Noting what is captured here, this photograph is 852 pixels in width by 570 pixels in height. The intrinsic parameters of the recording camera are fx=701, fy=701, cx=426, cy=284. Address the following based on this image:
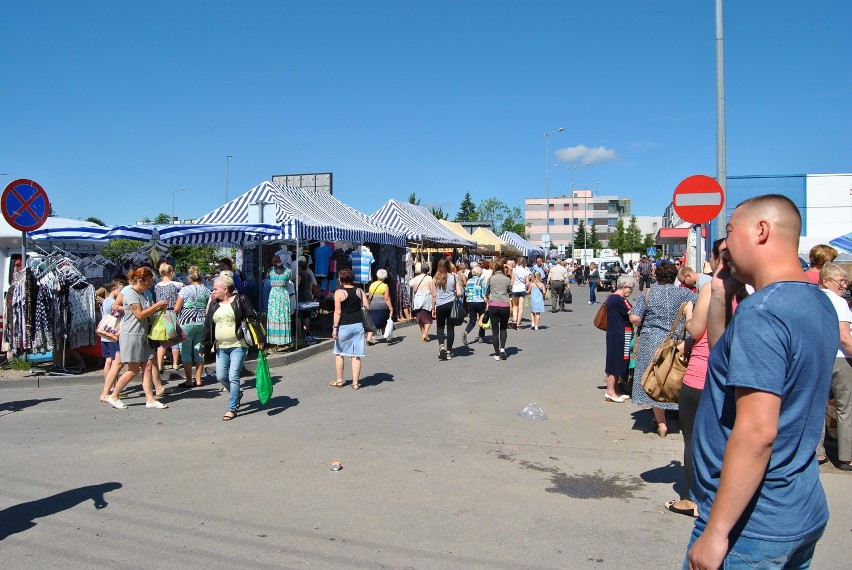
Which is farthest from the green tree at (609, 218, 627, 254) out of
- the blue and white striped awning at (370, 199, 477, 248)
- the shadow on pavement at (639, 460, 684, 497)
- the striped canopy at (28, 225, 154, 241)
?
the shadow on pavement at (639, 460, 684, 497)

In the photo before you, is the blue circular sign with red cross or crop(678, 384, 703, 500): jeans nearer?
crop(678, 384, 703, 500): jeans

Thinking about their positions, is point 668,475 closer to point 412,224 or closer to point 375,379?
point 375,379

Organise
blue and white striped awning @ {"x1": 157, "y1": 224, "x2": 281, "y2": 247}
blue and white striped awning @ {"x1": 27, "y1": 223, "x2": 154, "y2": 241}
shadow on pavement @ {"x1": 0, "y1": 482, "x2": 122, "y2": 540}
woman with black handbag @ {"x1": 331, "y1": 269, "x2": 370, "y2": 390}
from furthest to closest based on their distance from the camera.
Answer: blue and white striped awning @ {"x1": 157, "y1": 224, "x2": 281, "y2": 247}, blue and white striped awning @ {"x1": 27, "y1": 223, "x2": 154, "y2": 241}, woman with black handbag @ {"x1": 331, "y1": 269, "x2": 370, "y2": 390}, shadow on pavement @ {"x1": 0, "y1": 482, "x2": 122, "y2": 540}

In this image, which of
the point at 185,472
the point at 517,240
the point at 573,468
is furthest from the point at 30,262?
the point at 517,240

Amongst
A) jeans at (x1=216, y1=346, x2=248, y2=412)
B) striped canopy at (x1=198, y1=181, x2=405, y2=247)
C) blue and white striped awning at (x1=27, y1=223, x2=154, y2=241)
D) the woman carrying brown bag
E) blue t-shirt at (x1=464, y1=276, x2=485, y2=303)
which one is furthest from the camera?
blue t-shirt at (x1=464, y1=276, x2=485, y2=303)

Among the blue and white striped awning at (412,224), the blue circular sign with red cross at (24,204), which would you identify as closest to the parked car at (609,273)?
the blue and white striped awning at (412,224)

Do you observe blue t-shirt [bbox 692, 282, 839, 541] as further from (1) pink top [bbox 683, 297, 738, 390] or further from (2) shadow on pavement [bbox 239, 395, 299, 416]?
(2) shadow on pavement [bbox 239, 395, 299, 416]

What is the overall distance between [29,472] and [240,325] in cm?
287

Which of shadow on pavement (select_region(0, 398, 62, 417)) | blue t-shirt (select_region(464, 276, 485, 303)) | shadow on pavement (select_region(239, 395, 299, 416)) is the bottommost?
shadow on pavement (select_region(239, 395, 299, 416))

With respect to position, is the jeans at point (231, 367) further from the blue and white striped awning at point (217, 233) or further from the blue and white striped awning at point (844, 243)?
the blue and white striped awning at point (844, 243)

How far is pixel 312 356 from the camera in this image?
13.6m

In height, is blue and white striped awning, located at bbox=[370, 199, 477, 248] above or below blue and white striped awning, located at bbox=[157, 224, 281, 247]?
above

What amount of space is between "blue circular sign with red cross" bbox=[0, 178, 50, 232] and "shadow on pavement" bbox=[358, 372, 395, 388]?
18.0ft

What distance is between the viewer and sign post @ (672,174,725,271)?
858cm
